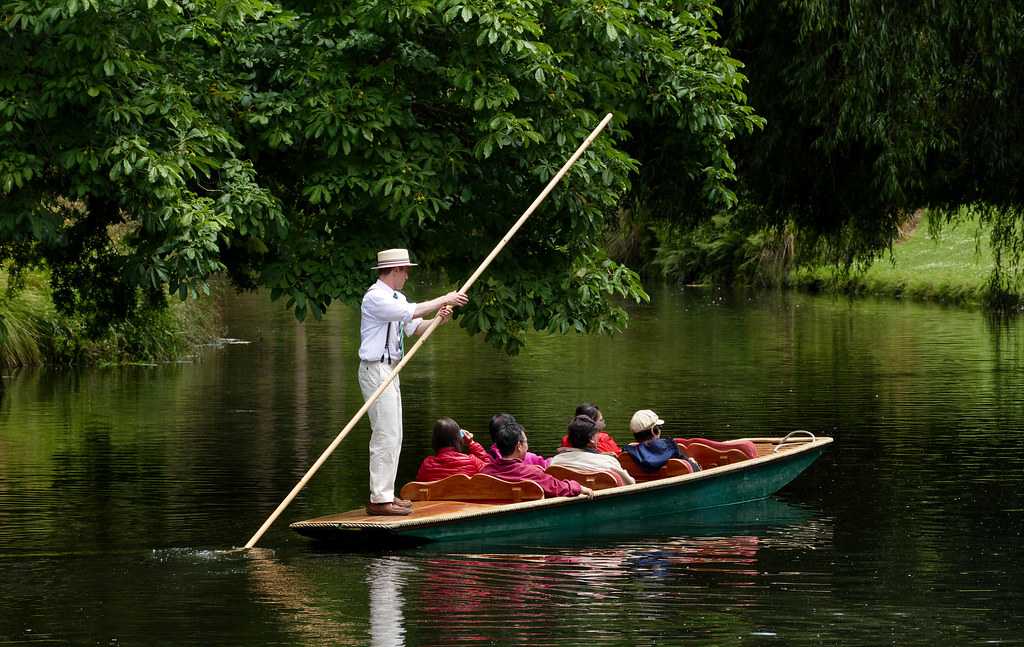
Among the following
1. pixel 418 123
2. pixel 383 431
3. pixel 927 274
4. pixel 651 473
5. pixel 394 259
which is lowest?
pixel 651 473

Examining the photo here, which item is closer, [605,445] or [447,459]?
[447,459]

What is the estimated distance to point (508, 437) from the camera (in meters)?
13.2

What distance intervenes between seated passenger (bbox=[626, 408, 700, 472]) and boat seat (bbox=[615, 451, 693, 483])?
0.11 feet

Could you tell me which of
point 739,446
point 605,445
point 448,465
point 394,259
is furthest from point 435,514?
point 739,446

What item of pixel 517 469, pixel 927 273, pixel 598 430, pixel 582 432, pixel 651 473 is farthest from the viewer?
pixel 927 273

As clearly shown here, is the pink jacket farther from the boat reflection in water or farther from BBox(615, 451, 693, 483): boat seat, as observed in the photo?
BBox(615, 451, 693, 483): boat seat

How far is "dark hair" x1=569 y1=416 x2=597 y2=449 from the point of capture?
13.9m

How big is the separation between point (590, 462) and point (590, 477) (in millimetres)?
281

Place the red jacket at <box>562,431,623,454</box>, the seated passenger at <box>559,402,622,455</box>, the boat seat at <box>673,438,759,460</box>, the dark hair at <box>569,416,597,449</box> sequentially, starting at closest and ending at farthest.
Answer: the dark hair at <box>569,416,597,449</box> < the seated passenger at <box>559,402,622,455</box> < the red jacket at <box>562,431,623,454</box> < the boat seat at <box>673,438,759,460</box>

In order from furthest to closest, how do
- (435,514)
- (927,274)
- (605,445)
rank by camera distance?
(927,274), (605,445), (435,514)

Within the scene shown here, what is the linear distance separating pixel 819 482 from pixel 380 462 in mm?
5246

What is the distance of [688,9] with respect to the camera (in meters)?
17.2

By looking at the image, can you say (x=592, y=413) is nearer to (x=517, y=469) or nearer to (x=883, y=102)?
(x=517, y=469)

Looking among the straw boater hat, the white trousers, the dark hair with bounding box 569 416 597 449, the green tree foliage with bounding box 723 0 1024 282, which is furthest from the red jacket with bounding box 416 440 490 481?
the green tree foliage with bounding box 723 0 1024 282
